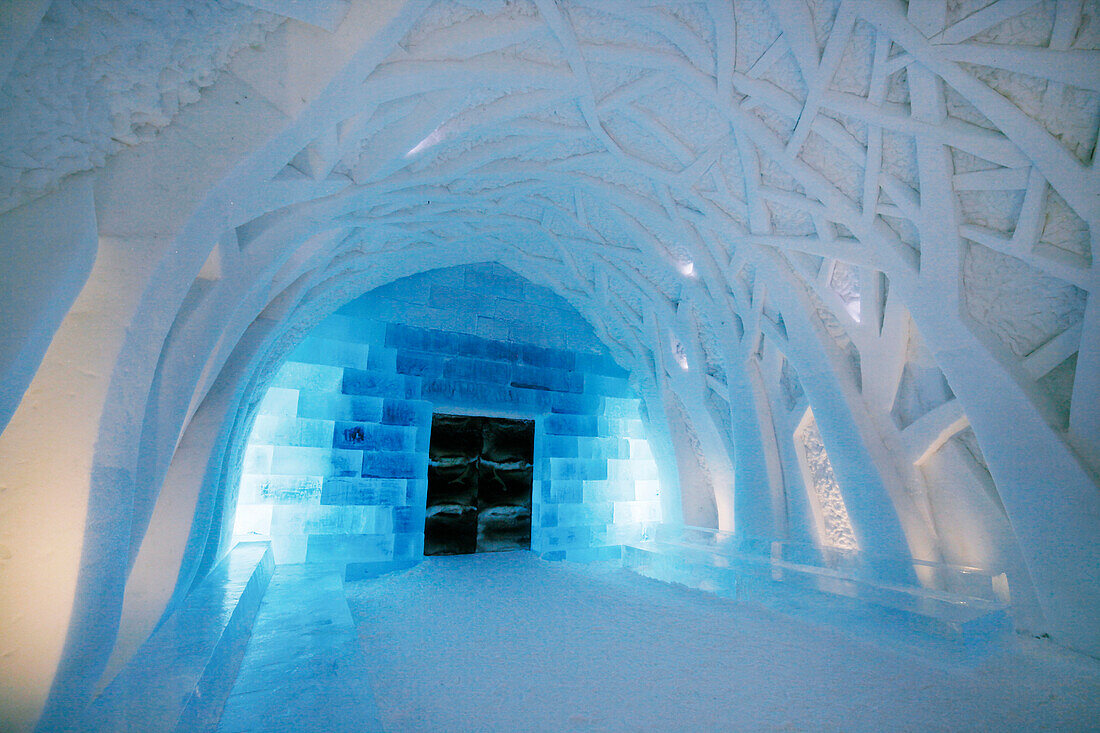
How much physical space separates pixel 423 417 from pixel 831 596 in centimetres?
799

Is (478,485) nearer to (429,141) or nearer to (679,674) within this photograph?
(429,141)

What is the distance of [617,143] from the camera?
7062 millimetres

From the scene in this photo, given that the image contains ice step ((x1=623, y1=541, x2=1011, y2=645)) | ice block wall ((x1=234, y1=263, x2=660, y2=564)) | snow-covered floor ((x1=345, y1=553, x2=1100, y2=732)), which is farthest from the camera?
ice block wall ((x1=234, y1=263, x2=660, y2=564))

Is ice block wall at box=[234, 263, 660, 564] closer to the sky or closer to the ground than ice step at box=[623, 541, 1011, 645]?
closer to the sky

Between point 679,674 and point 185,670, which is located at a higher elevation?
point 185,670

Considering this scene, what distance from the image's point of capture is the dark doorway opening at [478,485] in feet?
37.1

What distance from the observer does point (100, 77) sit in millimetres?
2520

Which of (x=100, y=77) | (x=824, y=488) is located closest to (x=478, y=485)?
(x=824, y=488)

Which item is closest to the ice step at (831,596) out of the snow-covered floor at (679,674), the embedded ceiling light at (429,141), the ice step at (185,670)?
the snow-covered floor at (679,674)

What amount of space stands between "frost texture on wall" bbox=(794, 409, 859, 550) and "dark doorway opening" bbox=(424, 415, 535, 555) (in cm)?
641

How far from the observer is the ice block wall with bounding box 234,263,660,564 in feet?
32.3

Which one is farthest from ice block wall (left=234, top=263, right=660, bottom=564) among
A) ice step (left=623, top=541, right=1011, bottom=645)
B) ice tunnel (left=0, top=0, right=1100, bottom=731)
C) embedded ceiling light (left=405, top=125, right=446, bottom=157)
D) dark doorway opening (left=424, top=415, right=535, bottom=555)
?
embedded ceiling light (left=405, top=125, right=446, bottom=157)

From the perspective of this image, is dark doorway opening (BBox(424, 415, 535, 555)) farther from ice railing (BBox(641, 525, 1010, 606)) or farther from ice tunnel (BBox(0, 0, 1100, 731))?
ice railing (BBox(641, 525, 1010, 606))

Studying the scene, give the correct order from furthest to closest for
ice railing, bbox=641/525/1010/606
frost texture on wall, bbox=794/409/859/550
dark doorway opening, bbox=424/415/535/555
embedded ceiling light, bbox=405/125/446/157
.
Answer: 1. dark doorway opening, bbox=424/415/535/555
2. frost texture on wall, bbox=794/409/859/550
3. embedded ceiling light, bbox=405/125/446/157
4. ice railing, bbox=641/525/1010/606
